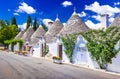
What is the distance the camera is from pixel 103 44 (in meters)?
20.2

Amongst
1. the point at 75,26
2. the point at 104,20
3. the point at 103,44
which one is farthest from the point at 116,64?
the point at 75,26

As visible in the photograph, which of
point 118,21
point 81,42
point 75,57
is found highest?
point 118,21

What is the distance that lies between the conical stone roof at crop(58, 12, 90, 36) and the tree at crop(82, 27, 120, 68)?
7210 millimetres

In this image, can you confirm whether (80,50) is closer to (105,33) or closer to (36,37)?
(105,33)

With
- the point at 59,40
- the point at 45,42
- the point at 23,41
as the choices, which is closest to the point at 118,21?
the point at 59,40

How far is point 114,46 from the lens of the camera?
751 inches

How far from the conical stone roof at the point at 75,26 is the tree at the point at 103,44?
721cm

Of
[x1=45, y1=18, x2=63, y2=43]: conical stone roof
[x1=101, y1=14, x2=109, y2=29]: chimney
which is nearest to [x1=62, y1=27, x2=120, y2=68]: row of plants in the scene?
[x1=101, y1=14, x2=109, y2=29]: chimney

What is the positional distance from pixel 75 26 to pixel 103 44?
10.5 meters

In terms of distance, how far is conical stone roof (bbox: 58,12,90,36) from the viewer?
1178 inches

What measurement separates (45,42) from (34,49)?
19.0 feet

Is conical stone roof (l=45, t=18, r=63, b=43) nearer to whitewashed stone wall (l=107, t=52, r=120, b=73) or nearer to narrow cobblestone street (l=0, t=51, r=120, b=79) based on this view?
narrow cobblestone street (l=0, t=51, r=120, b=79)

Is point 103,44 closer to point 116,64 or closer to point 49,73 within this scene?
point 116,64

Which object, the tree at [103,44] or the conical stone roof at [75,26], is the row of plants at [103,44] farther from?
the conical stone roof at [75,26]
